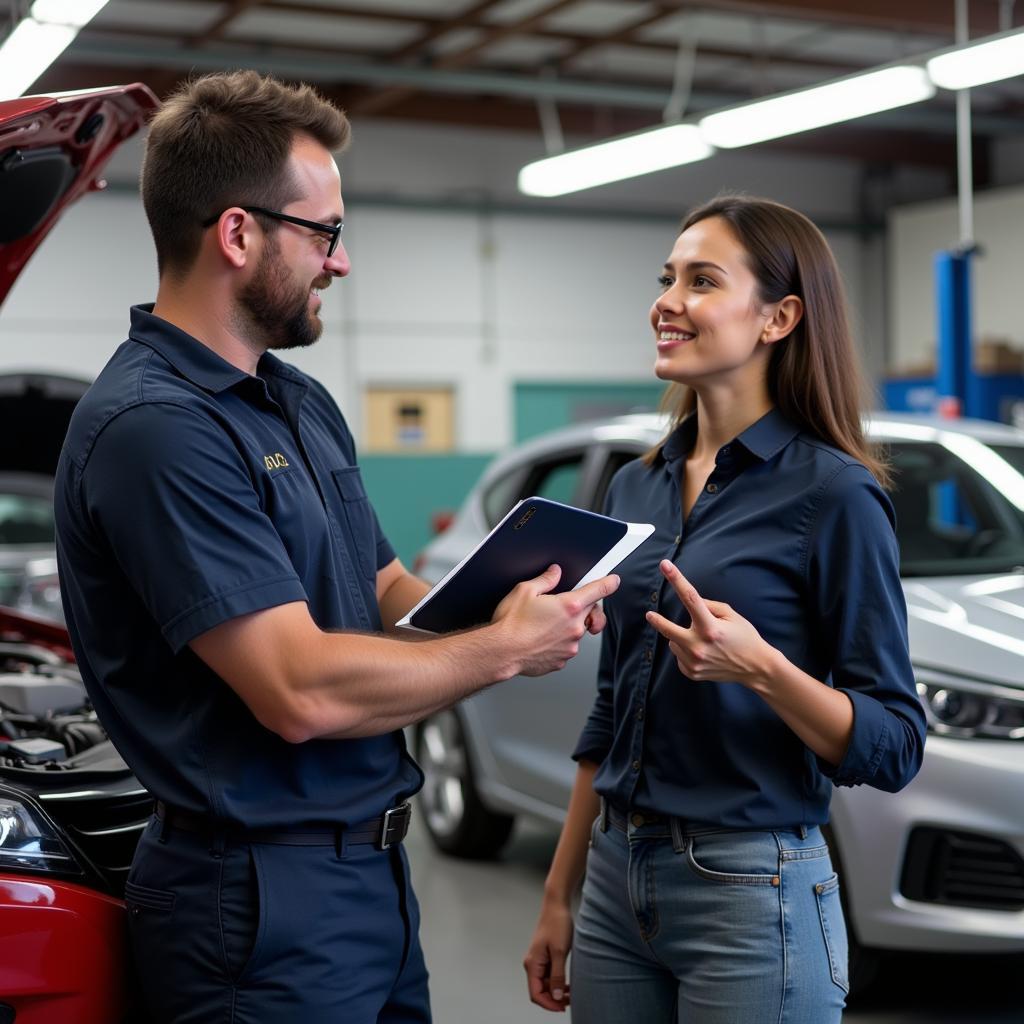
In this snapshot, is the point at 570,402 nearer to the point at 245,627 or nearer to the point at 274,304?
the point at 274,304

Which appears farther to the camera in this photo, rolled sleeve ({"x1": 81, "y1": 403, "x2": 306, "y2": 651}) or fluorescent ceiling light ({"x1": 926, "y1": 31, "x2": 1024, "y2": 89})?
fluorescent ceiling light ({"x1": 926, "y1": 31, "x2": 1024, "y2": 89})

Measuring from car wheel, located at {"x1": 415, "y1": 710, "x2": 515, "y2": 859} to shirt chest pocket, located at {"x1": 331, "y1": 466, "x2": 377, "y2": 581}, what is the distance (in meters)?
3.01

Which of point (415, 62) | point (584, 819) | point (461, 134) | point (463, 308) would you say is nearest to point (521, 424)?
point (463, 308)

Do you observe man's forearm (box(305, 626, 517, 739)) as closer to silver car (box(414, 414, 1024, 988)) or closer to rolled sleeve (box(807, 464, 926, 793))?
rolled sleeve (box(807, 464, 926, 793))

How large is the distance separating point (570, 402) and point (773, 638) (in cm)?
1208

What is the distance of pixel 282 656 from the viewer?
5.23 feet

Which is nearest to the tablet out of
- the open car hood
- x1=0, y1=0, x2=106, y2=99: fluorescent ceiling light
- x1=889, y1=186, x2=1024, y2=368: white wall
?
the open car hood

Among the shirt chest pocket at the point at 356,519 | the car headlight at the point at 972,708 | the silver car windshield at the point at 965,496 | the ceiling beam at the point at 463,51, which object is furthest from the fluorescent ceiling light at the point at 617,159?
the shirt chest pocket at the point at 356,519

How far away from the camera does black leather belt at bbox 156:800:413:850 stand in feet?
5.53

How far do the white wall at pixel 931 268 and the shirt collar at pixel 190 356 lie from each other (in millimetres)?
11209

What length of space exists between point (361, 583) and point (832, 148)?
42.7 ft

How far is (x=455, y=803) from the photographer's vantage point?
16.4 ft

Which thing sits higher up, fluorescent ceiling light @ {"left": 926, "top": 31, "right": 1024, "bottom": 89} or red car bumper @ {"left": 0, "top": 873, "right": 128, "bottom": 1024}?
fluorescent ceiling light @ {"left": 926, "top": 31, "right": 1024, "bottom": 89}

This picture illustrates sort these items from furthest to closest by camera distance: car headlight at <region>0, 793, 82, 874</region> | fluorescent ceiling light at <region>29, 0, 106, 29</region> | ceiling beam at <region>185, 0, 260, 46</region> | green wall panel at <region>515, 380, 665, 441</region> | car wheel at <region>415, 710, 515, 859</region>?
green wall panel at <region>515, 380, 665, 441</region> → ceiling beam at <region>185, 0, 260, 46</region> → fluorescent ceiling light at <region>29, 0, 106, 29</region> → car wheel at <region>415, 710, 515, 859</region> → car headlight at <region>0, 793, 82, 874</region>
